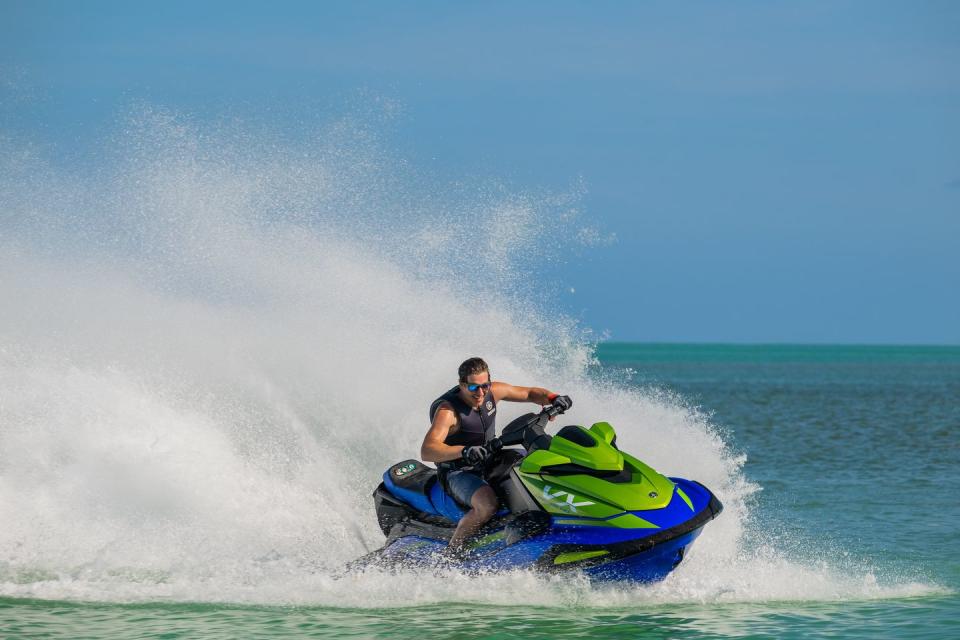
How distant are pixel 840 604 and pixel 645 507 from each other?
62.6 inches

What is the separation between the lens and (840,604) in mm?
6480

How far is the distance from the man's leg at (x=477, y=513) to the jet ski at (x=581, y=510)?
47 millimetres

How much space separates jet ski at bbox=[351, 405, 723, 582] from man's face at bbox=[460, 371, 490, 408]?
1.08 feet

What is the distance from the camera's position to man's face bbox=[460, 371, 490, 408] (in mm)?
6441

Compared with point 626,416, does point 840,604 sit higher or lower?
lower

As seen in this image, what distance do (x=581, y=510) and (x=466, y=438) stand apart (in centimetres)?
101

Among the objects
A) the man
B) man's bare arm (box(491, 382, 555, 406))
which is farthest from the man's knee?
man's bare arm (box(491, 382, 555, 406))

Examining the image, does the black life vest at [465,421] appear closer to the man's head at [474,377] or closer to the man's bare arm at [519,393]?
the man's head at [474,377]

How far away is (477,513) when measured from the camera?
6191 mm

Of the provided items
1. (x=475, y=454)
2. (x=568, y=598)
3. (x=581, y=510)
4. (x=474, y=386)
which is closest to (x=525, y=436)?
(x=475, y=454)

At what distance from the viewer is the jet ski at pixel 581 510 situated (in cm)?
569

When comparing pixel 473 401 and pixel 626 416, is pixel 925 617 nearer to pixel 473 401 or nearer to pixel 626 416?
pixel 473 401

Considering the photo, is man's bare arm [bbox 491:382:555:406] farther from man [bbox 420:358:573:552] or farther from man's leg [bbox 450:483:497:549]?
man's leg [bbox 450:483:497:549]

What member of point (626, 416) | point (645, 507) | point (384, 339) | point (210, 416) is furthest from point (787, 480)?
point (645, 507)
